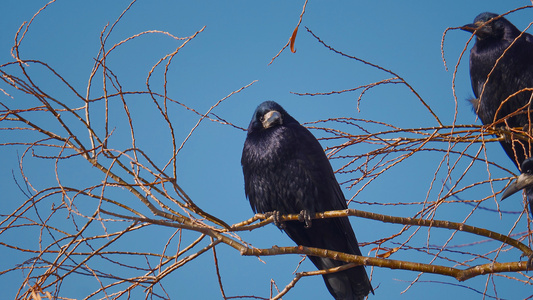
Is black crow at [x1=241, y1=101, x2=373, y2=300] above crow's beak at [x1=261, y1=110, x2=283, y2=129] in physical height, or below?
below

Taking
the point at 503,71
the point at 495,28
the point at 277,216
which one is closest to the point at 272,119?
the point at 277,216

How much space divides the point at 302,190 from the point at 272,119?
64cm

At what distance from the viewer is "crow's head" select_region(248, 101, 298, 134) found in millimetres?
4480

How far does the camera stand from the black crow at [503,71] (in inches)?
195

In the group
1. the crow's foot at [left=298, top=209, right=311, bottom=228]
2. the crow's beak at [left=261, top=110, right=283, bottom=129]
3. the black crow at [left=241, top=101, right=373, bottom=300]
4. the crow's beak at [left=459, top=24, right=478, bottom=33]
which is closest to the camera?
the crow's foot at [left=298, top=209, right=311, bottom=228]

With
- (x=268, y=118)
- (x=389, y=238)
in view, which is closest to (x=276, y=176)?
(x=268, y=118)

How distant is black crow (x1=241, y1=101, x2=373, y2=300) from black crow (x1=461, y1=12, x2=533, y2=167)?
1590mm

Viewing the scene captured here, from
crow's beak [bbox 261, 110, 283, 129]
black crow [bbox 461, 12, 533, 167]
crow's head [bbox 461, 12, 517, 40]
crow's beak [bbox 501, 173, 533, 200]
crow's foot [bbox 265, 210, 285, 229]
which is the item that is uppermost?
crow's head [bbox 461, 12, 517, 40]

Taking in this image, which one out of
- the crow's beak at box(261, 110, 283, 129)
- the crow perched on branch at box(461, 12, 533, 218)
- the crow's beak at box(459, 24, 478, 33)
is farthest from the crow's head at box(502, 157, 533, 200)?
the crow's beak at box(261, 110, 283, 129)

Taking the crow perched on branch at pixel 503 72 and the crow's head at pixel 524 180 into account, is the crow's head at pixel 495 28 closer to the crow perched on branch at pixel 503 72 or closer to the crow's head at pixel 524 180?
the crow perched on branch at pixel 503 72

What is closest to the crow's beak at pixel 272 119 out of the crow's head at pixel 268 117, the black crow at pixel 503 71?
the crow's head at pixel 268 117

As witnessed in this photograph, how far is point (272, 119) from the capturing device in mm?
4469

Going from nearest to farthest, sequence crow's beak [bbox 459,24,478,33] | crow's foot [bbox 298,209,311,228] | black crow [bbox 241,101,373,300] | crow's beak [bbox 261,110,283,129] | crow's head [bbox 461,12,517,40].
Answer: crow's foot [bbox 298,209,311,228] → black crow [bbox 241,101,373,300] → crow's beak [bbox 261,110,283,129] → crow's beak [bbox 459,24,478,33] → crow's head [bbox 461,12,517,40]

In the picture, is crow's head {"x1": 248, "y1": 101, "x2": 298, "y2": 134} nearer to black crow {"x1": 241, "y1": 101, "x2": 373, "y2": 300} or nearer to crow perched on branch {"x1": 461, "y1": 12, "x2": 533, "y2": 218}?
black crow {"x1": 241, "y1": 101, "x2": 373, "y2": 300}
